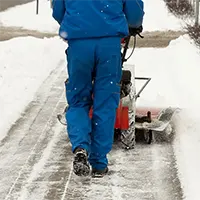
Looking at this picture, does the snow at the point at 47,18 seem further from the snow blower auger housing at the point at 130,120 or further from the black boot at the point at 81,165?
the black boot at the point at 81,165

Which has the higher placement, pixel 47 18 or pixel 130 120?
pixel 130 120

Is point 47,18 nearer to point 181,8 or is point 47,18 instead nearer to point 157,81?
point 181,8

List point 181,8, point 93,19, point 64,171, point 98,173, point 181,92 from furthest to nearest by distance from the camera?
point 181,8 → point 181,92 → point 64,171 → point 98,173 → point 93,19

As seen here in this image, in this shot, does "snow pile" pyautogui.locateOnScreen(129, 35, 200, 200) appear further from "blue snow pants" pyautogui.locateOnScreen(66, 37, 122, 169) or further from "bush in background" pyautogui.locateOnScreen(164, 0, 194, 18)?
"bush in background" pyautogui.locateOnScreen(164, 0, 194, 18)

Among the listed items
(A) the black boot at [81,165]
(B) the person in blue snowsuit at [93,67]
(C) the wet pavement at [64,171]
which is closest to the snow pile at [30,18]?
(C) the wet pavement at [64,171]

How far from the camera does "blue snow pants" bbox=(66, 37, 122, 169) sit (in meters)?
5.11

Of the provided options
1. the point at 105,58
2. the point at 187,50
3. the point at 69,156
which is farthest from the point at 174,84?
the point at 105,58

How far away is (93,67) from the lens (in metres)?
5.21

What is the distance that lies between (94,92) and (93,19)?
63cm

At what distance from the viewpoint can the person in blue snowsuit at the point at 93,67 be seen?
5059 mm

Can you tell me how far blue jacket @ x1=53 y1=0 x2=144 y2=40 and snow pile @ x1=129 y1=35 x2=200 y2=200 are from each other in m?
1.32

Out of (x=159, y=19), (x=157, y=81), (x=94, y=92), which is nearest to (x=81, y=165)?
(x=94, y=92)

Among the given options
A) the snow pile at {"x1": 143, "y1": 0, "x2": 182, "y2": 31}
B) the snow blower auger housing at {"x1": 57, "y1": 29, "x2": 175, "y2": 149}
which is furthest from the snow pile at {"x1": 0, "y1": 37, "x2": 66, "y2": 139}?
the snow pile at {"x1": 143, "y1": 0, "x2": 182, "y2": 31}

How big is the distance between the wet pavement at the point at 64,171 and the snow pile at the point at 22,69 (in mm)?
471
